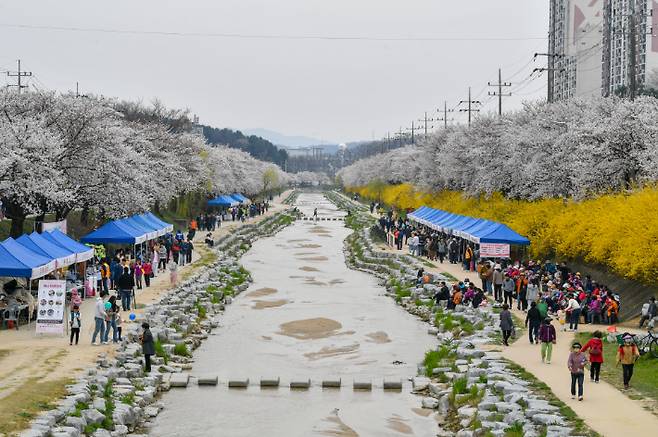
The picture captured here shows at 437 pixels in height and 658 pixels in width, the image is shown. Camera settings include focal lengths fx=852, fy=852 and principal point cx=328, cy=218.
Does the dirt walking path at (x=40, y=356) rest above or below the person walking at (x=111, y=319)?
below

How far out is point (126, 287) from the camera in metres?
30.9

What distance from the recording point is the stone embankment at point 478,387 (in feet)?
58.9

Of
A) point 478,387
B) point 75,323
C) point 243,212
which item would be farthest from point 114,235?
point 243,212

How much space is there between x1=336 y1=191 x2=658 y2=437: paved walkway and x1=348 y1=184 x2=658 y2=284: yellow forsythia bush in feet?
17.5

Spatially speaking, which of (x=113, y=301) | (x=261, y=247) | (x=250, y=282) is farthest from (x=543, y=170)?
(x=261, y=247)

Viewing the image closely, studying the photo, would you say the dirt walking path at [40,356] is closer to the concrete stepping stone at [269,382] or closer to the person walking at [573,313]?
the concrete stepping stone at [269,382]

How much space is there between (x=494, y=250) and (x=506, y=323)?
14820 millimetres

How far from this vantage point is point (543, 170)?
46.5 metres

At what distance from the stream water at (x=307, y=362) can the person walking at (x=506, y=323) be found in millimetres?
3075

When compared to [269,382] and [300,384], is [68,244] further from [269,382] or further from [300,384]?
[300,384]

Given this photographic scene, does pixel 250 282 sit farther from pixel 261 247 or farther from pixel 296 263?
pixel 261 247

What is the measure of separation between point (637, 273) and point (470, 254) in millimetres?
15867

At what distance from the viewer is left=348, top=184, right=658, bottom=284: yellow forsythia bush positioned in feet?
98.2

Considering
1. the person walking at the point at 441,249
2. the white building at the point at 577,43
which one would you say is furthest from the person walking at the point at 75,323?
the white building at the point at 577,43
